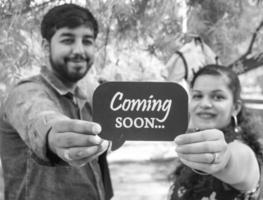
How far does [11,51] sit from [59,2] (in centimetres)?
34

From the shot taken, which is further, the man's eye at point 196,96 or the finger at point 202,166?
the man's eye at point 196,96

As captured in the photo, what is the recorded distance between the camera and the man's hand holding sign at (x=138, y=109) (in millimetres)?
937

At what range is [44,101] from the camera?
1.25 metres

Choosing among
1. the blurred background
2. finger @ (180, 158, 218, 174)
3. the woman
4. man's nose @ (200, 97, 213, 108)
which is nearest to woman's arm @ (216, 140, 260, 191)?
the woman

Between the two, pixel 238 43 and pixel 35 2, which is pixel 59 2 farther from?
pixel 238 43

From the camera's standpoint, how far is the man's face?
5.13ft

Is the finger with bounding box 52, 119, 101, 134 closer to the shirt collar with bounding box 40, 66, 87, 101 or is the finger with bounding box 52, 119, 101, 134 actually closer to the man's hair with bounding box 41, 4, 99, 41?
the shirt collar with bounding box 40, 66, 87, 101

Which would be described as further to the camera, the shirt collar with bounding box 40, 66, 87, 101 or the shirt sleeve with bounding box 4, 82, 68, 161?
the shirt collar with bounding box 40, 66, 87, 101

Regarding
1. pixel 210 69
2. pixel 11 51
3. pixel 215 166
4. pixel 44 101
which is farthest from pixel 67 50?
pixel 215 166

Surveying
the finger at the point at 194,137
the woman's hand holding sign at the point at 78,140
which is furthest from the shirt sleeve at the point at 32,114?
the finger at the point at 194,137

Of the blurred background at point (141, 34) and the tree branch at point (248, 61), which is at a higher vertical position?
the blurred background at point (141, 34)

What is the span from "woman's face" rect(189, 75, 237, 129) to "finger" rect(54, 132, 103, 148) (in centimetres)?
60

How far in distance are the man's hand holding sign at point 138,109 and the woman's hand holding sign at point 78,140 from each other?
47mm

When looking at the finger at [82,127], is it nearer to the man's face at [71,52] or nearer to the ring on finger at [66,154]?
the ring on finger at [66,154]
